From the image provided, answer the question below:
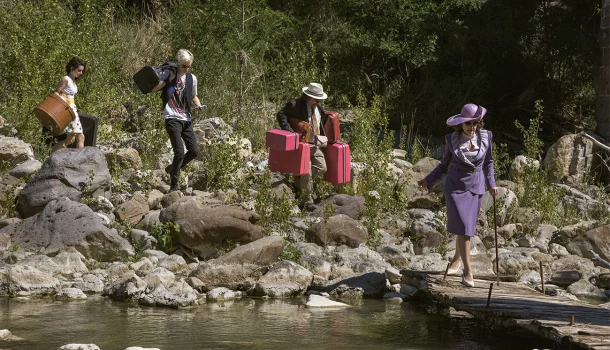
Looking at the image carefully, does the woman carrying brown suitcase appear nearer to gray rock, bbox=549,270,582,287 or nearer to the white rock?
the white rock

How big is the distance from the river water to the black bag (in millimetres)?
3232

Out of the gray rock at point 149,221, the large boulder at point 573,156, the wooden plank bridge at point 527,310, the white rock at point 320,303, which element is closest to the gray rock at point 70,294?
the gray rock at point 149,221

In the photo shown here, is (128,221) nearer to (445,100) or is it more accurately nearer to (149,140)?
(149,140)

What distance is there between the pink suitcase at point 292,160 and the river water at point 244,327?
276 cm

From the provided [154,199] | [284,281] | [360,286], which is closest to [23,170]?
[154,199]

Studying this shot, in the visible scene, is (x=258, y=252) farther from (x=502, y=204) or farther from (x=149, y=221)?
(x=502, y=204)

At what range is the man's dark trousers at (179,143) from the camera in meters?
11.5

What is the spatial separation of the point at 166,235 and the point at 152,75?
2.04 m

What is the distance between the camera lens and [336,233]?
1100 cm

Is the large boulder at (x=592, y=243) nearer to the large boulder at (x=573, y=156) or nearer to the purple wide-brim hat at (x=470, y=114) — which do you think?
the large boulder at (x=573, y=156)

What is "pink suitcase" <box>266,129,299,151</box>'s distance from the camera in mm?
11289

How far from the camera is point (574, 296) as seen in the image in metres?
9.54

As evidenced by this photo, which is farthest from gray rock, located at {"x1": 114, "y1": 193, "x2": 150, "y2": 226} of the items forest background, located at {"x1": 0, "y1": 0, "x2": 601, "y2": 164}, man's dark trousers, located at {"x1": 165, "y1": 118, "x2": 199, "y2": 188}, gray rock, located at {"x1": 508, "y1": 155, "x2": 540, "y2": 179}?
gray rock, located at {"x1": 508, "y1": 155, "x2": 540, "y2": 179}

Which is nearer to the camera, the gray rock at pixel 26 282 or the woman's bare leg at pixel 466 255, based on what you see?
the woman's bare leg at pixel 466 255
